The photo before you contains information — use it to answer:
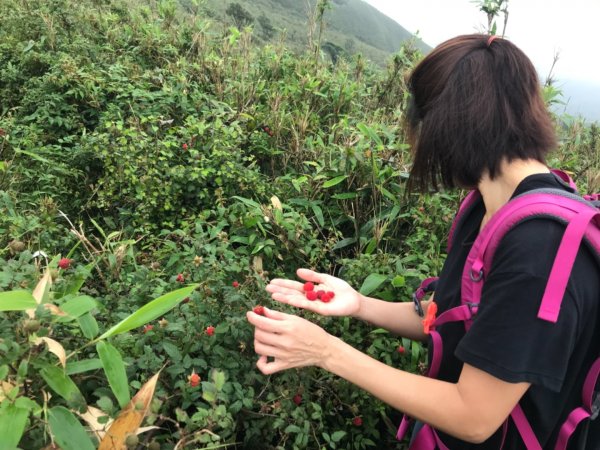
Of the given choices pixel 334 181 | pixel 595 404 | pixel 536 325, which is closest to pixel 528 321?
pixel 536 325

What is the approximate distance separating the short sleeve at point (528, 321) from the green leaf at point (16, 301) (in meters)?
1.08

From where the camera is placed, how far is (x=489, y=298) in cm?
106

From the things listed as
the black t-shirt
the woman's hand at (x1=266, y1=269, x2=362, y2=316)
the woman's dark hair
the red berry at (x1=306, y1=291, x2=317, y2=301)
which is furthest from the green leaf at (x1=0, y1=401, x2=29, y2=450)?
the woman's dark hair

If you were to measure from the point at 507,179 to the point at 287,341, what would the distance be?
742 mm

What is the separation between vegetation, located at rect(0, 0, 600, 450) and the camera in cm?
120

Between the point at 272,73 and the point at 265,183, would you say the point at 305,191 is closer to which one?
the point at 265,183

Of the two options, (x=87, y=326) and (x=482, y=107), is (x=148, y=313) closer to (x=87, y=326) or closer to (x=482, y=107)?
(x=87, y=326)

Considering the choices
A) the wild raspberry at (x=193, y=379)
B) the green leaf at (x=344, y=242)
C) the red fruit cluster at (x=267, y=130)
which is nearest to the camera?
the wild raspberry at (x=193, y=379)

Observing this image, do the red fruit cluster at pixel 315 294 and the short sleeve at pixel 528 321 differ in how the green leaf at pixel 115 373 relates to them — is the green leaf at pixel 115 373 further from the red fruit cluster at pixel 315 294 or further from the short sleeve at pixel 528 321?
the short sleeve at pixel 528 321

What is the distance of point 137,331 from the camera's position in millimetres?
1719

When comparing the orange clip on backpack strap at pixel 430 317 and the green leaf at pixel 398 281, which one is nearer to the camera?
the orange clip on backpack strap at pixel 430 317

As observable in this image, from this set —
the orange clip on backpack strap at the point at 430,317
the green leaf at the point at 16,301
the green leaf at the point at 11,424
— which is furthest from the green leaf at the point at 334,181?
the green leaf at the point at 11,424

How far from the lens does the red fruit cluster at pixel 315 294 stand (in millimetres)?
1483

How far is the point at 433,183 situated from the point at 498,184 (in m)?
0.23
